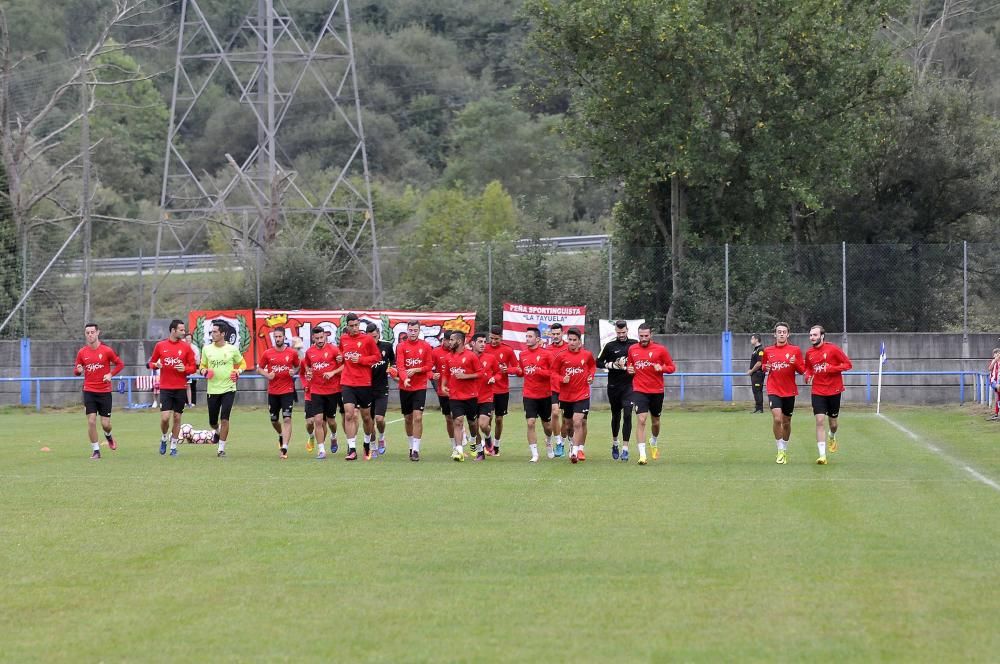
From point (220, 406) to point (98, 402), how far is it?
6.57ft

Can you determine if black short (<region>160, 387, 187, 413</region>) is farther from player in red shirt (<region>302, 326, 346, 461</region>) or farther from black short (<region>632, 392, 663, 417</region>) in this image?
black short (<region>632, 392, 663, 417</region>)

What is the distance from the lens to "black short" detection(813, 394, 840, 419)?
19.7m

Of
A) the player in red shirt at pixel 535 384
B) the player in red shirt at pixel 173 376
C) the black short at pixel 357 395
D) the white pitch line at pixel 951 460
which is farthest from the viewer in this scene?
the player in red shirt at pixel 173 376

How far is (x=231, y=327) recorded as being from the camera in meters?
38.8

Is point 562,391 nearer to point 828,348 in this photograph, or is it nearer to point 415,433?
point 415,433

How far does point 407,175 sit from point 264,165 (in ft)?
128

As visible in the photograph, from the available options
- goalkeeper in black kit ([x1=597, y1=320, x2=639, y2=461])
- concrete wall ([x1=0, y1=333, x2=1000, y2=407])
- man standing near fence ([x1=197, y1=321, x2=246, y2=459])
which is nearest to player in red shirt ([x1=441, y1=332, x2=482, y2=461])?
goalkeeper in black kit ([x1=597, y1=320, x2=639, y2=461])

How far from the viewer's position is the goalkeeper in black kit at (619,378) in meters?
20.2

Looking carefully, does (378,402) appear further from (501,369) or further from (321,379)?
(501,369)

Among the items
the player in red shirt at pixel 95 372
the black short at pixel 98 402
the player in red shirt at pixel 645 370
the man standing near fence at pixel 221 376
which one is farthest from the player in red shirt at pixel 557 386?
the black short at pixel 98 402

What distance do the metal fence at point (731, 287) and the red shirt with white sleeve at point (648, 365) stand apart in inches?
680

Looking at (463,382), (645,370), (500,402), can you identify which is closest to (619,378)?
(645,370)

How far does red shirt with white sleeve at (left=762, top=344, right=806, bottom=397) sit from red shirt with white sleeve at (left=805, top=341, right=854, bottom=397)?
0.57ft

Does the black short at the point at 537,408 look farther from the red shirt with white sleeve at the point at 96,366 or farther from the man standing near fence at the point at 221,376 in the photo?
the red shirt with white sleeve at the point at 96,366
